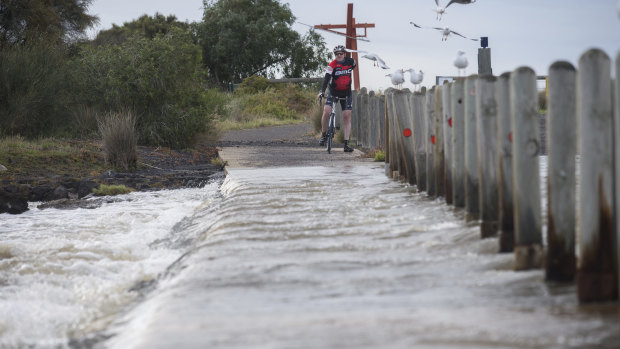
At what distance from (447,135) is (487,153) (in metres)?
1.36

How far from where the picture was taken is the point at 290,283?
14.1 ft

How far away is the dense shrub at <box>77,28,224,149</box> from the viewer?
16.0m

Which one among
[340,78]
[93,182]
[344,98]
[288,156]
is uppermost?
[340,78]

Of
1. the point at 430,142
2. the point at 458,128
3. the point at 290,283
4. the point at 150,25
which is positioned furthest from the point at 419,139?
the point at 150,25

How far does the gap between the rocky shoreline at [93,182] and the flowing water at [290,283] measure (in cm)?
163

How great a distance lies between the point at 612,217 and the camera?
11.9 ft

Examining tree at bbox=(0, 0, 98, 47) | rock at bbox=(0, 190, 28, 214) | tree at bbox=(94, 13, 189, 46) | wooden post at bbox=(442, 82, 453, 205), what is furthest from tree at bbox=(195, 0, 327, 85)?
wooden post at bbox=(442, 82, 453, 205)

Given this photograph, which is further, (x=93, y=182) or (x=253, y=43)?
(x=253, y=43)

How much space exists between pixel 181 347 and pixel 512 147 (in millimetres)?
2267

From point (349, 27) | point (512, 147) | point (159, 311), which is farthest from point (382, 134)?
point (349, 27)

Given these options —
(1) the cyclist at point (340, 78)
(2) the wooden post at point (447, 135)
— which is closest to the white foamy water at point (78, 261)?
(2) the wooden post at point (447, 135)

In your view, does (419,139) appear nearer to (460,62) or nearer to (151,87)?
(460,62)

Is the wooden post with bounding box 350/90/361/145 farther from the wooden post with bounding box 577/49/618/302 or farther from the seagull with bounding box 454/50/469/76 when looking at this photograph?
Result: the wooden post with bounding box 577/49/618/302

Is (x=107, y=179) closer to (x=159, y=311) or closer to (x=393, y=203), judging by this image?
(x=393, y=203)
